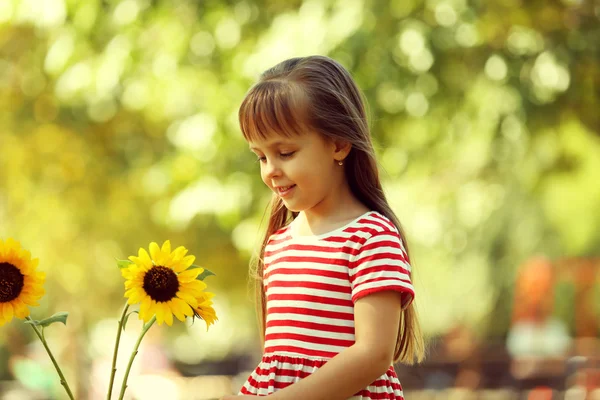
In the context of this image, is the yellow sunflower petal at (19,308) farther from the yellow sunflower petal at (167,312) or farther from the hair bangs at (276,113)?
→ the hair bangs at (276,113)

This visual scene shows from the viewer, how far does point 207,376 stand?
1100cm

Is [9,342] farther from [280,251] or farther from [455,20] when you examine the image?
[280,251]

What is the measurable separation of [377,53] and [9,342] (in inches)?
359

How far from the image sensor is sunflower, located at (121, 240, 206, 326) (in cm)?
169

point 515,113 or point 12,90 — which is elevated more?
point 12,90

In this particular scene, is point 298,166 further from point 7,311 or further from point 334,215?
point 7,311

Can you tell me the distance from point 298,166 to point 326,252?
170 millimetres

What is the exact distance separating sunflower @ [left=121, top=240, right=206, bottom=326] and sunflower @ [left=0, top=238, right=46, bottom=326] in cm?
16

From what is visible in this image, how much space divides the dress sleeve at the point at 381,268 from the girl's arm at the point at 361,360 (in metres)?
0.02

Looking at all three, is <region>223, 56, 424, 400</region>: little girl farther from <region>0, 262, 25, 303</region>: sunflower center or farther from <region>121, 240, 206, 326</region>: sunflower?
<region>0, 262, 25, 303</region>: sunflower center

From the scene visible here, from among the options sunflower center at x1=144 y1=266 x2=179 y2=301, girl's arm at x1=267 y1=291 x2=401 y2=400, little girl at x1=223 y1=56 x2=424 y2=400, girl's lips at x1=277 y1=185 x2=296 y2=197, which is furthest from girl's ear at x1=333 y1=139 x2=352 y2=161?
sunflower center at x1=144 y1=266 x2=179 y2=301

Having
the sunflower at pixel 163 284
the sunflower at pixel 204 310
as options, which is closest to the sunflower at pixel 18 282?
the sunflower at pixel 163 284

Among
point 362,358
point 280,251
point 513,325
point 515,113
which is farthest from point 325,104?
point 513,325

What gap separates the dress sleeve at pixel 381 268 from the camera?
1771 mm
